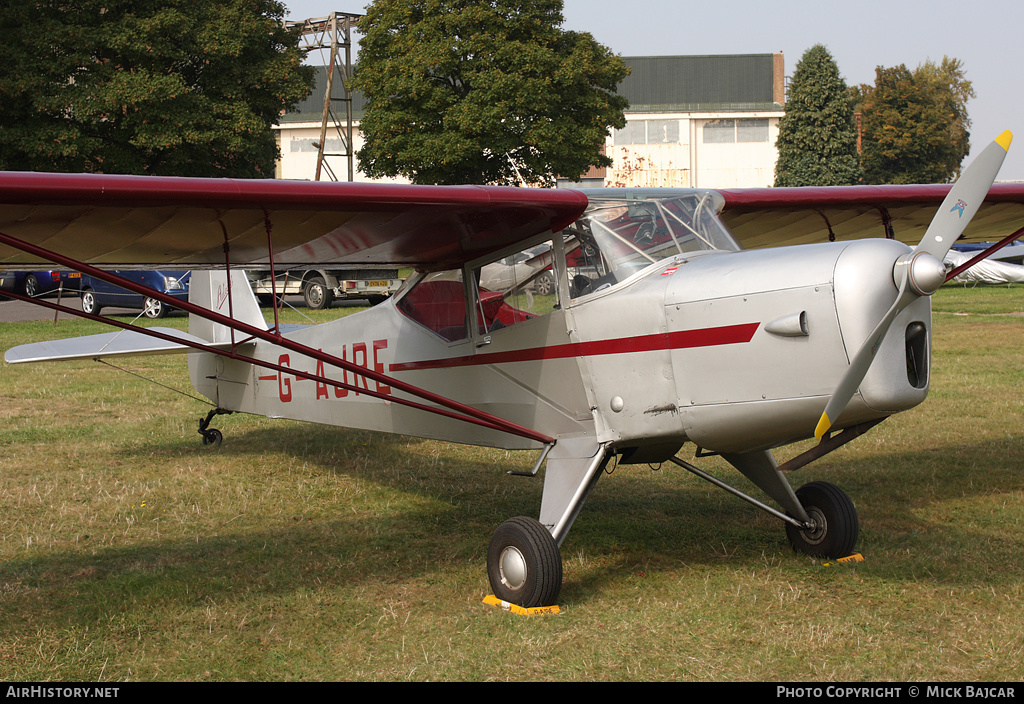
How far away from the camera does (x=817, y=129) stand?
5562 cm

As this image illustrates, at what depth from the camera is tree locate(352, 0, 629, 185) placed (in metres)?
33.2

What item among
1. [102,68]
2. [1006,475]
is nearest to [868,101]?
[102,68]

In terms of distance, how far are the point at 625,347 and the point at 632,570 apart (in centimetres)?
148

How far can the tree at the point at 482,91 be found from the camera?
33.2 meters

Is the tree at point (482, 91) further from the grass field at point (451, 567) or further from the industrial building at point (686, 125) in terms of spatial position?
the grass field at point (451, 567)

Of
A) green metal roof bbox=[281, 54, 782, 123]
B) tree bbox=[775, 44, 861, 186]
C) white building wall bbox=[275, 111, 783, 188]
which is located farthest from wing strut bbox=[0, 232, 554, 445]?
green metal roof bbox=[281, 54, 782, 123]

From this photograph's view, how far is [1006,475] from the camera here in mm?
7938

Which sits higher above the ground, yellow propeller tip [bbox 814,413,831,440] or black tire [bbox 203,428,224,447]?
yellow propeller tip [bbox 814,413,831,440]

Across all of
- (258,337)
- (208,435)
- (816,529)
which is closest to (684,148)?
(208,435)

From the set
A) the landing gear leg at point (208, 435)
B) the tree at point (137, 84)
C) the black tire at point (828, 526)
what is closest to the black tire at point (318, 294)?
the tree at point (137, 84)

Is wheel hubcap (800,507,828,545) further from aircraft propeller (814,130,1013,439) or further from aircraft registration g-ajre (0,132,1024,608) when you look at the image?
aircraft propeller (814,130,1013,439)

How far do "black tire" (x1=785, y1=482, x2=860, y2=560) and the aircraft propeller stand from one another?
164 centimetres

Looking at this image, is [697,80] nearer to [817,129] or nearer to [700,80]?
[700,80]

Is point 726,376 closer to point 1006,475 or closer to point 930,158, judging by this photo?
point 1006,475
